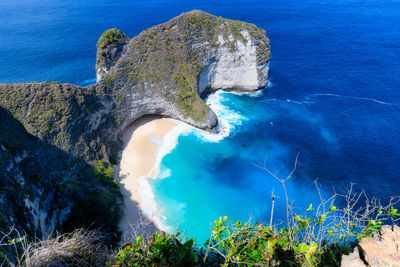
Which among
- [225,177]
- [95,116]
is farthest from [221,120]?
[95,116]

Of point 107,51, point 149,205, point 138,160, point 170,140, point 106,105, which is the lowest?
point 149,205

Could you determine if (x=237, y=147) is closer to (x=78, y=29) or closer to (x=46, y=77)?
(x=46, y=77)

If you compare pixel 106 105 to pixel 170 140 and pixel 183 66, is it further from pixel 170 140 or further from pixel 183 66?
pixel 183 66

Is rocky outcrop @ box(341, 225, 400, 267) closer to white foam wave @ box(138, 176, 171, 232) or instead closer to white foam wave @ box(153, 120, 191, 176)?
white foam wave @ box(138, 176, 171, 232)

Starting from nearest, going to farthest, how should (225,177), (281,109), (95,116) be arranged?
1. (95,116)
2. (225,177)
3. (281,109)

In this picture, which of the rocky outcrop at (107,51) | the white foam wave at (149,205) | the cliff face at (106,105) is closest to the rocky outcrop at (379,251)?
the cliff face at (106,105)

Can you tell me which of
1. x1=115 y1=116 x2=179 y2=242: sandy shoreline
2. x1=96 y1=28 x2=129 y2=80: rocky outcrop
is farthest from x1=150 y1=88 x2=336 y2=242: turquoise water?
x1=96 y1=28 x2=129 y2=80: rocky outcrop
